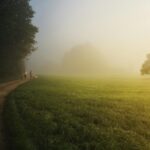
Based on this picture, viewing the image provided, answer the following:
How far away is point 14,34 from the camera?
2414 inches

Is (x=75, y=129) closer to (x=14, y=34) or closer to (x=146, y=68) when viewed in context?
(x=14, y=34)

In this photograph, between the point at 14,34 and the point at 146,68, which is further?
the point at 146,68

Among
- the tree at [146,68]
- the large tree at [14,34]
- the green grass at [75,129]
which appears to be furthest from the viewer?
the tree at [146,68]

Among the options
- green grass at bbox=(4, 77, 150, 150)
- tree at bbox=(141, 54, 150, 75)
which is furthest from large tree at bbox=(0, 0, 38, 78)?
tree at bbox=(141, 54, 150, 75)

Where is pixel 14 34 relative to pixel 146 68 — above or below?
above

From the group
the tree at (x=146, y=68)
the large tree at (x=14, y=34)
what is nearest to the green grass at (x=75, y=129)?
the large tree at (x=14, y=34)

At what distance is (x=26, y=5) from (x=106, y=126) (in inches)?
2268

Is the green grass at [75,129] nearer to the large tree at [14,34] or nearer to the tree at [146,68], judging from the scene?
the large tree at [14,34]

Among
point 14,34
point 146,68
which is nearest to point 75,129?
point 14,34

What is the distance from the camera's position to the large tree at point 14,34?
53688 millimetres

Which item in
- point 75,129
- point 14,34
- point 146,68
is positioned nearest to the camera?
point 75,129

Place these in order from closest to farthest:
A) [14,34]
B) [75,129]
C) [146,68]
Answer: [75,129] < [14,34] < [146,68]

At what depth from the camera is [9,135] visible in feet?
49.9

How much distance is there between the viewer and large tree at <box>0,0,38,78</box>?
176ft
